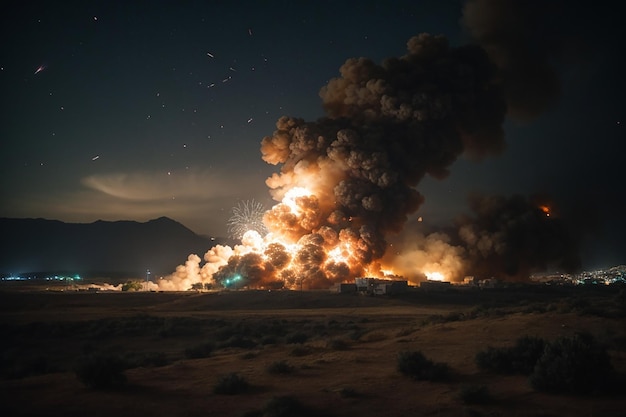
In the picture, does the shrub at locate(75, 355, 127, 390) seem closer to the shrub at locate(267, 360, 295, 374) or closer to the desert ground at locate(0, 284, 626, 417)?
the desert ground at locate(0, 284, 626, 417)

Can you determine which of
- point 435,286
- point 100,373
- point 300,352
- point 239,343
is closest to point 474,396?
point 300,352

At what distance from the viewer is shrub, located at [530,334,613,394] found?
12.0m

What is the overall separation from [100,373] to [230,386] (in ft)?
12.4

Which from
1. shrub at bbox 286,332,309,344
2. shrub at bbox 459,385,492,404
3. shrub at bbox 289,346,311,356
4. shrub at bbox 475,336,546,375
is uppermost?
shrub at bbox 475,336,546,375

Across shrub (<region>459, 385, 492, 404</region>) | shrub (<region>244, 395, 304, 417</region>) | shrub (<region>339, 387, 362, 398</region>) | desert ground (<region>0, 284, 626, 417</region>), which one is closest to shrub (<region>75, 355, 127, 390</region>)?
desert ground (<region>0, 284, 626, 417</region>)

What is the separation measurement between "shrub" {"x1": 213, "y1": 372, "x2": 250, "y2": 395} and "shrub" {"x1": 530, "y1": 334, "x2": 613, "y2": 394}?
718cm

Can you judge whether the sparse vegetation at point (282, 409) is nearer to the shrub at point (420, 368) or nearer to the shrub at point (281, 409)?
the shrub at point (281, 409)

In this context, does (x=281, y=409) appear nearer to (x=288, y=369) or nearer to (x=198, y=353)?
(x=288, y=369)

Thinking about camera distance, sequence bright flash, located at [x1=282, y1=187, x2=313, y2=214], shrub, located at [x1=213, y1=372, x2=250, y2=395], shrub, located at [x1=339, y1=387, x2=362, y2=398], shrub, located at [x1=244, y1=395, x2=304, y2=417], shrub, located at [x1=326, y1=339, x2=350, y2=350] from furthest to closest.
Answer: bright flash, located at [x1=282, y1=187, x2=313, y2=214], shrub, located at [x1=326, y1=339, x2=350, y2=350], shrub, located at [x1=213, y1=372, x2=250, y2=395], shrub, located at [x1=339, y1=387, x2=362, y2=398], shrub, located at [x1=244, y1=395, x2=304, y2=417]

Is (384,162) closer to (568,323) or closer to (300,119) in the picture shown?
(300,119)

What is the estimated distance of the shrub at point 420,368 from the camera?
13969 millimetres

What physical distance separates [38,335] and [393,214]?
1859 inches

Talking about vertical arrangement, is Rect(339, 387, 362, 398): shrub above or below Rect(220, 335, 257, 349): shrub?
above

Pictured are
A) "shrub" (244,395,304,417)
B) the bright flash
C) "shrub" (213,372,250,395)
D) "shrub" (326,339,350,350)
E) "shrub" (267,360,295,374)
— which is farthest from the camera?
the bright flash
